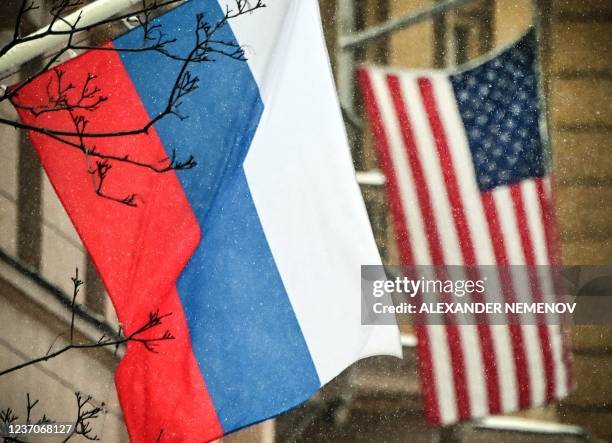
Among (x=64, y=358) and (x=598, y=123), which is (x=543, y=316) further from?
(x=64, y=358)

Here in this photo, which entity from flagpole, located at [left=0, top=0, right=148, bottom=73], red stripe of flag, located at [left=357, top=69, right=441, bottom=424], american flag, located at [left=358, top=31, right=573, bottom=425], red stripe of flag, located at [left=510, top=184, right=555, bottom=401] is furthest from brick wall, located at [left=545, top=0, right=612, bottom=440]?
flagpole, located at [left=0, top=0, right=148, bottom=73]

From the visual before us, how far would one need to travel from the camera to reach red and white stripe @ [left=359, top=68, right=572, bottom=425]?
5.80m

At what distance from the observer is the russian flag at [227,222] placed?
4.69 m

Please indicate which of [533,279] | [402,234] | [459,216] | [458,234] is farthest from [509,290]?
[402,234]

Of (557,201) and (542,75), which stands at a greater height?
(542,75)

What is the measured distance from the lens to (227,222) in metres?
4.79

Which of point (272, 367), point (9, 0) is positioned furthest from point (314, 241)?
point (9, 0)

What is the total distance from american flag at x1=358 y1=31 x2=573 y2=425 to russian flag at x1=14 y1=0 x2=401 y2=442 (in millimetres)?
990

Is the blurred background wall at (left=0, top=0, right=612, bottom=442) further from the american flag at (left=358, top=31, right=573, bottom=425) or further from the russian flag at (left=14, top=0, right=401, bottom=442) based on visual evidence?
the russian flag at (left=14, top=0, right=401, bottom=442)

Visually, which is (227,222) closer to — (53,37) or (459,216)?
(53,37)

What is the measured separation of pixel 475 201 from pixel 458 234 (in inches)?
9.7

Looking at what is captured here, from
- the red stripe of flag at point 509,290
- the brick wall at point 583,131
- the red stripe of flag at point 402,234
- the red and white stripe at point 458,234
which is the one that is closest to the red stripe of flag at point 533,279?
the red and white stripe at point 458,234

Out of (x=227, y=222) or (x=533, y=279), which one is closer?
(x=227, y=222)

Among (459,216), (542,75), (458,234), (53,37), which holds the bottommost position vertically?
(458,234)
